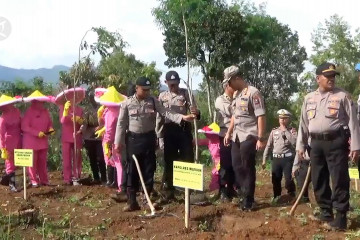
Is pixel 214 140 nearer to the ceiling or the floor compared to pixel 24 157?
nearer to the ceiling

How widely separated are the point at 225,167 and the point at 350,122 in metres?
2.39

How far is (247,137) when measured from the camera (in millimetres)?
6043

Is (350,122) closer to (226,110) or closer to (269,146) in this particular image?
(226,110)

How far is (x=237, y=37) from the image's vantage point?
25.6m

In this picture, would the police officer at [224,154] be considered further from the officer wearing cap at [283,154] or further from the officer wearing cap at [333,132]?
the officer wearing cap at [333,132]

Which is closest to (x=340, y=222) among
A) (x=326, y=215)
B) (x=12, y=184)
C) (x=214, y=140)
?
(x=326, y=215)

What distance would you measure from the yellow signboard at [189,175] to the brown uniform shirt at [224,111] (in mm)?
1538

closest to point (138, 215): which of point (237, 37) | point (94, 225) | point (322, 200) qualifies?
point (94, 225)

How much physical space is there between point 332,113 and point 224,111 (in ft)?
6.63

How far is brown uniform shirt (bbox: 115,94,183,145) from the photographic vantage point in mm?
6633

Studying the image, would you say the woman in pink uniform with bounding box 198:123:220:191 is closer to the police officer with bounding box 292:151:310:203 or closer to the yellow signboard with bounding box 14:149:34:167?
the police officer with bounding box 292:151:310:203

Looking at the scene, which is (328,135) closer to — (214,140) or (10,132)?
(214,140)

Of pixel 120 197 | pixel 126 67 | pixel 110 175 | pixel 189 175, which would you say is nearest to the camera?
pixel 189 175

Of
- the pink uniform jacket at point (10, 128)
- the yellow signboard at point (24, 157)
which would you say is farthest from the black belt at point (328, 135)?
the pink uniform jacket at point (10, 128)
